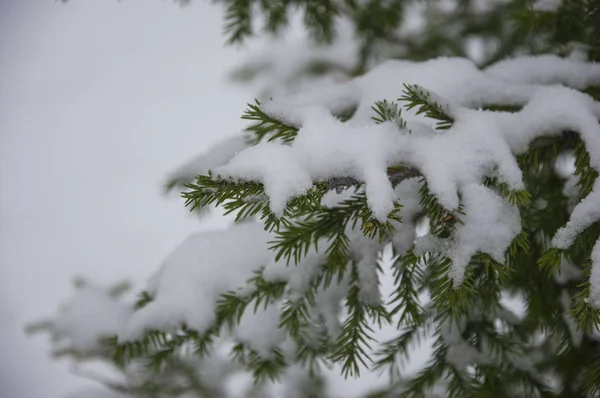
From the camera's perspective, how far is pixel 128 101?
16.6 m

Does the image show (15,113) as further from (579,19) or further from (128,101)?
(579,19)

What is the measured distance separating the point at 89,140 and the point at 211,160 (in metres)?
15.1

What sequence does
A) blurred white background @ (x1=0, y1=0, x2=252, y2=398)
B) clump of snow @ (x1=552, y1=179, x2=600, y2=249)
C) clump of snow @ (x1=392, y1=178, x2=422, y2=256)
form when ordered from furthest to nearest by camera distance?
blurred white background @ (x1=0, y1=0, x2=252, y2=398), clump of snow @ (x1=392, y1=178, x2=422, y2=256), clump of snow @ (x1=552, y1=179, x2=600, y2=249)

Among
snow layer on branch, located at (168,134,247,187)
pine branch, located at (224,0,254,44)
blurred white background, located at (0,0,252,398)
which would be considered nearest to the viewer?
snow layer on branch, located at (168,134,247,187)

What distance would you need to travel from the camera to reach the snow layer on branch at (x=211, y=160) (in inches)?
63.3

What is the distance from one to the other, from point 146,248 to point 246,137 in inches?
391

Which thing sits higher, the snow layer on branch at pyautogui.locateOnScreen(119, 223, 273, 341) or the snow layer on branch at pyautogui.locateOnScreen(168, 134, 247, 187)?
the snow layer on branch at pyautogui.locateOnScreen(168, 134, 247, 187)

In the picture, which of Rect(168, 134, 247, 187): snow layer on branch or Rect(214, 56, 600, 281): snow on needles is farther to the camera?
Rect(168, 134, 247, 187): snow layer on branch

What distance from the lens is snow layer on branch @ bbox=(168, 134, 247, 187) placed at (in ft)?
5.28

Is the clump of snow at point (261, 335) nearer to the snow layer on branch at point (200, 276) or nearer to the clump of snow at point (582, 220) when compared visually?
the snow layer on branch at point (200, 276)

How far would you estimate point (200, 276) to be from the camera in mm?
1493

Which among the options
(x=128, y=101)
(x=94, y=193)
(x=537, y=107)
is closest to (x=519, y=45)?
(x=537, y=107)

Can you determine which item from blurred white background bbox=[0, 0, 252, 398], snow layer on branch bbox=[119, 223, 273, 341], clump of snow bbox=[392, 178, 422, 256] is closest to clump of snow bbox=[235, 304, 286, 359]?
snow layer on branch bbox=[119, 223, 273, 341]

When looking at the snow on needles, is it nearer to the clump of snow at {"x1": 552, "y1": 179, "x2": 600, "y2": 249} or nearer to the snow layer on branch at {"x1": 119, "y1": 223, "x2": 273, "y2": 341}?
the clump of snow at {"x1": 552, "y1": 179, "x2": 600, "y2": 249}
